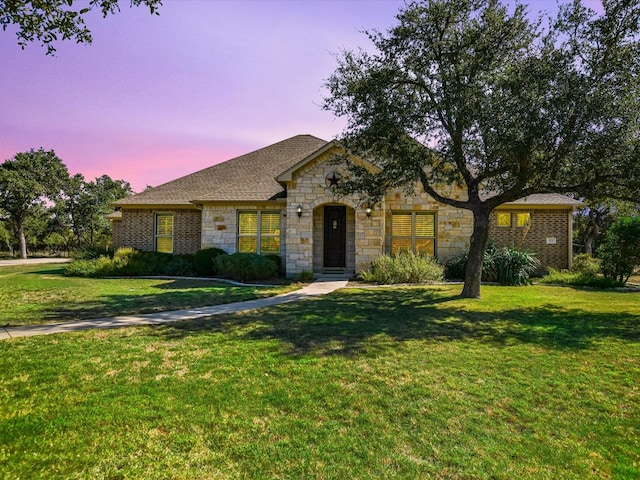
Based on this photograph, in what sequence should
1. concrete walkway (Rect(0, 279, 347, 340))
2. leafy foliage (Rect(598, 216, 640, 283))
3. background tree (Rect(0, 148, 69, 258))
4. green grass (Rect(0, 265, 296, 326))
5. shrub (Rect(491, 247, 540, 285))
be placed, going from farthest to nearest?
background tree (Rect(0, 148, 69, 258)), shrub (Rect(491, 247, 540, 285)), leafy foliage (Rect(598, 216, 640, 283)), green grass (Rect(0, 265, 296, 326)), concrete walkway (Rect(0, 279, 347, 340))

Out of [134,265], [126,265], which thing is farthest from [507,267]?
[126,265]

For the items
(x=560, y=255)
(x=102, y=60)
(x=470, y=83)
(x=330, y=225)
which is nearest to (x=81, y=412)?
(x=102, y=60)

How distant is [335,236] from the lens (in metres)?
15.4

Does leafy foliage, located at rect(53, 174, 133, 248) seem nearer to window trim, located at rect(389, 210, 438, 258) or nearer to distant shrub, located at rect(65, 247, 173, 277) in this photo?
distant shrub, located at rect(65, 247, 173, 277)

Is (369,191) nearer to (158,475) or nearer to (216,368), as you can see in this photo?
(216,368)

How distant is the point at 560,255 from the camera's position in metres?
15.9

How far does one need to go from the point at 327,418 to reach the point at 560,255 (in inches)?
647

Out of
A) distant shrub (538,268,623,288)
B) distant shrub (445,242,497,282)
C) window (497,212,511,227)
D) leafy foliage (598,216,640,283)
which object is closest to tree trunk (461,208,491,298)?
distant shrub (445,242,497,282)

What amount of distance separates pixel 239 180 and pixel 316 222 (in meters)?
4.76

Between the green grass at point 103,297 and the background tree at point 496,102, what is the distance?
5.16 meters

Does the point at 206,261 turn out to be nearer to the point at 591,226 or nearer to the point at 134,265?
the point at 134,265

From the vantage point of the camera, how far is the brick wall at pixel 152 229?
56.7 ft

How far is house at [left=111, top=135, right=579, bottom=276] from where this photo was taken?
14203 mm

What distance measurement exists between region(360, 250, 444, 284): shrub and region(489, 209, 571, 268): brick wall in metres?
4.55
